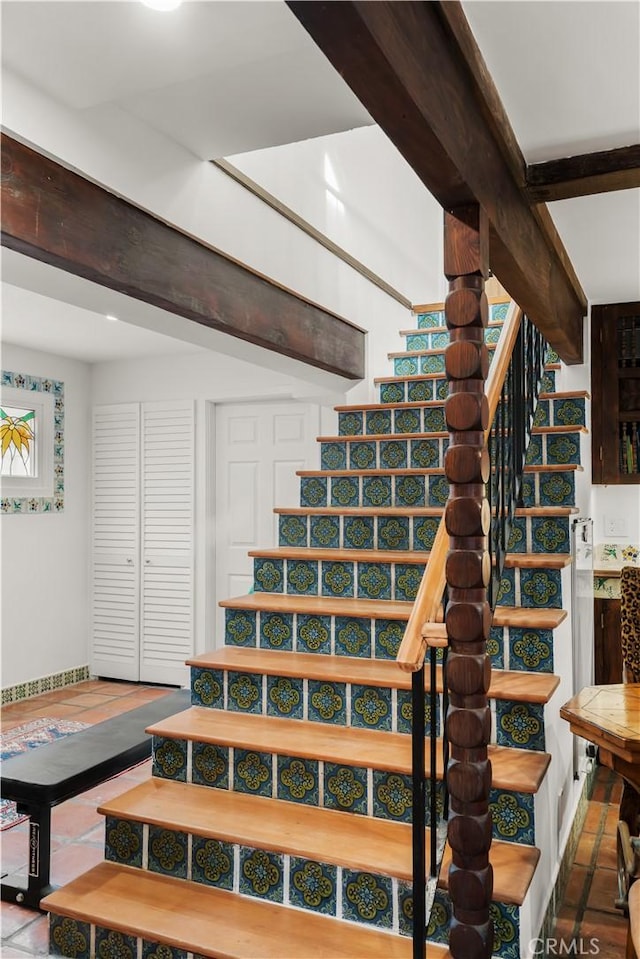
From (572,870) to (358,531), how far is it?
1626 millimetres

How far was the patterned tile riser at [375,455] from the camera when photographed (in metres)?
3.78

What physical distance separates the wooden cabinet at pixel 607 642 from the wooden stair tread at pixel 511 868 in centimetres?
213

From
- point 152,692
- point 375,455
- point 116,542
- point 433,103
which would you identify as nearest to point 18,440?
point 116,542

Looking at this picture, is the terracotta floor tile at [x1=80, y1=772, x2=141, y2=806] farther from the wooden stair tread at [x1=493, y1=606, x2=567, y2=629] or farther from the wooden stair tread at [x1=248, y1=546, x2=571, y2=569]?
the wooden stair tread at [x1=493, y1=606, x2=567, y2=629]

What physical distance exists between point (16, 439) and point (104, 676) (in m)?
2.01

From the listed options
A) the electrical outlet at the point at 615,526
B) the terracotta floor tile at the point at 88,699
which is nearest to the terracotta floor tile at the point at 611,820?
the electrical outlet at the point at 615,526

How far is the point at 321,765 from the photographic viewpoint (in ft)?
8.18

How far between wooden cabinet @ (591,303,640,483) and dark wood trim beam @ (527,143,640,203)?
2.06 metres

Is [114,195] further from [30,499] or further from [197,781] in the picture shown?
[30,499]

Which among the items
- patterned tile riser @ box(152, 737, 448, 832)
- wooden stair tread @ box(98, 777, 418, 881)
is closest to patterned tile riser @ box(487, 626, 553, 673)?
patterned tile riser @ box(152, 737, 448, 832)

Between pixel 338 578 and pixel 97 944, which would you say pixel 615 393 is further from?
pixel 97 944

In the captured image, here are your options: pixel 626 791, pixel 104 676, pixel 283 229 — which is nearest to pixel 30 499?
pixel 104 676

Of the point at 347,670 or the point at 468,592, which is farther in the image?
the point at 347,670

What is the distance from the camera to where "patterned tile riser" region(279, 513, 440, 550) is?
3.38 metres
